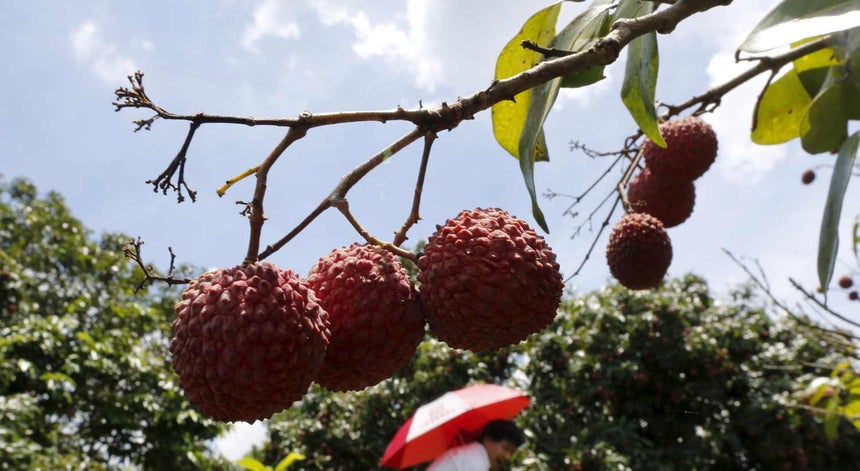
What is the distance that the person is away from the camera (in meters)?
5.29

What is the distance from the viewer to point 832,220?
4.16 ft

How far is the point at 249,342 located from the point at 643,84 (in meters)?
0.90

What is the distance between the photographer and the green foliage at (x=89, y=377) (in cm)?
840

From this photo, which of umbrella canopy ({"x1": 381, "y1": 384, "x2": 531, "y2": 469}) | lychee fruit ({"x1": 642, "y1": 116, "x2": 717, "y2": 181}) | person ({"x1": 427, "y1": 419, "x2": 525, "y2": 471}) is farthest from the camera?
umbrella canopy ({"x1": 381, "y1": 384, "x2": 531, "y2": 469})

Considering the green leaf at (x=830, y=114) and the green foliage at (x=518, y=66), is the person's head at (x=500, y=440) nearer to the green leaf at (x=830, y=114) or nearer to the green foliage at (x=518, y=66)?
the green leaf at (x=830, y=114)

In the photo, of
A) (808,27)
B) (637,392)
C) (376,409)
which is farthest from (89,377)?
(808,27)

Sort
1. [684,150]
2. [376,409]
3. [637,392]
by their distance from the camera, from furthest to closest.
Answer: [376,409] < [637,392] < [684,150]

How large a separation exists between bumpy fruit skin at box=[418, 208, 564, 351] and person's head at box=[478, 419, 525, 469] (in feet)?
15.3

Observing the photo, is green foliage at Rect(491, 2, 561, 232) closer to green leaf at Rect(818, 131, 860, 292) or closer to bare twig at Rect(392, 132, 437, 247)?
bare twig at Rect(392, 132, 437, 247)

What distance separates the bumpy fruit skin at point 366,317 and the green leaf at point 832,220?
76 centimetres

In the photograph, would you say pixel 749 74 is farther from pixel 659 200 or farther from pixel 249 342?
pixel 249 342

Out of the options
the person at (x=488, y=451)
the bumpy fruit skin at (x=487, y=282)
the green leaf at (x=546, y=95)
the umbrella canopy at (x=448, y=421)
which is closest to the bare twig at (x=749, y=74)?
the green leaf at (x=546, y=95)

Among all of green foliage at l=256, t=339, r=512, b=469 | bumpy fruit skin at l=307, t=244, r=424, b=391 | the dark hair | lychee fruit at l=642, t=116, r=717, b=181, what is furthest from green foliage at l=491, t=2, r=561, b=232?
green foliage at l=256, t=339, r=512, b=469

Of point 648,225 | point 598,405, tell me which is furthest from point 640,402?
point 648,225
